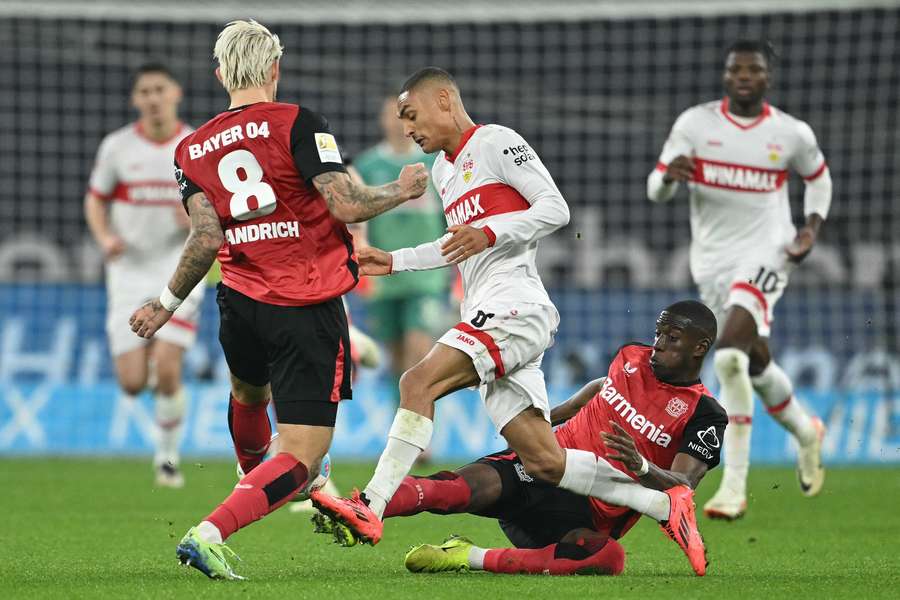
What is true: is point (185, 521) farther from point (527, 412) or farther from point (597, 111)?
point (597, 111)

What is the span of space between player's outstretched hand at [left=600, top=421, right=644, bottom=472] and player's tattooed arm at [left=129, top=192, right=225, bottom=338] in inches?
63.1

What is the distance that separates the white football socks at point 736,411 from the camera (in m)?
8.05

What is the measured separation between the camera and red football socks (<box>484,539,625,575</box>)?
5.53 meters

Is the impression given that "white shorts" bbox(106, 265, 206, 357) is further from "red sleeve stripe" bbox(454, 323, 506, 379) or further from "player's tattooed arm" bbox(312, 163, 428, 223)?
"player's tattooed arm" bbox(312, 163, 428, 223)

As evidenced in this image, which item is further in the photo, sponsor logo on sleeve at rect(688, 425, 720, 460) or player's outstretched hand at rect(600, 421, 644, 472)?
sponsor logo on sleeve at rect(688, 425, 720, 460)

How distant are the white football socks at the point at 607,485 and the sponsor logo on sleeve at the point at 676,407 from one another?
39cm

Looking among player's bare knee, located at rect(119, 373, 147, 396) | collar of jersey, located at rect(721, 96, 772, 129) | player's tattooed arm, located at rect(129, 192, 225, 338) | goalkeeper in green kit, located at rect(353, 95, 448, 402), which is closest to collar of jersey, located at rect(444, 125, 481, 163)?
player's tattooed arm, located at rect(129, 192, 225, 338)

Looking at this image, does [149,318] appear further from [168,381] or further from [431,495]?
[168,381]

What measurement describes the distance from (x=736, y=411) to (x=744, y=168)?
1.42 m

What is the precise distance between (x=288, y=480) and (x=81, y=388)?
844 centimetres

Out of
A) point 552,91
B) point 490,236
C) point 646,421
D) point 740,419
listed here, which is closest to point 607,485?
point 646,421

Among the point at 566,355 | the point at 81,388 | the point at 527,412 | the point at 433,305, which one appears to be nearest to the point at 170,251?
the point at 433,305

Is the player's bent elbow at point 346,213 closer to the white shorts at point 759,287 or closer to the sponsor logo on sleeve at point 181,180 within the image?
the sponsor logo on sleeve at point 181,180

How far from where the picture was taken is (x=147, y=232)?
10656mm
